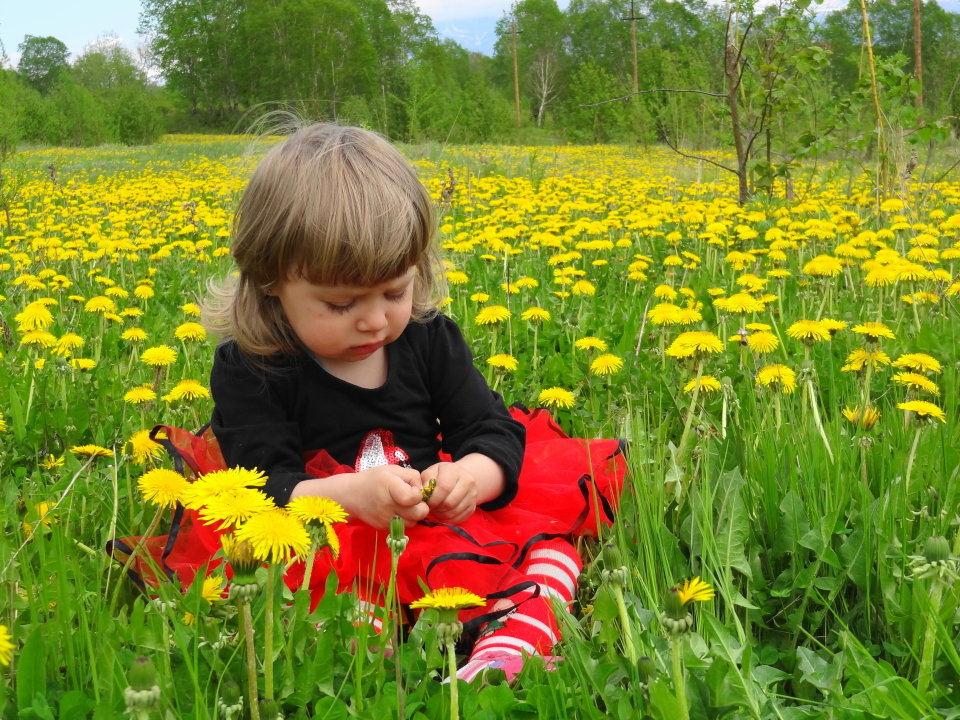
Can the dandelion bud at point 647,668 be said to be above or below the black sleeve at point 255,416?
below

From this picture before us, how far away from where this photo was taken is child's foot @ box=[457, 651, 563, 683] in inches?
50.5

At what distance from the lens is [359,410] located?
6.12 ft

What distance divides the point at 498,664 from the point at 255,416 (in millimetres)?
748

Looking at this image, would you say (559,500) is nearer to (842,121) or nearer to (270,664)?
(270,664)

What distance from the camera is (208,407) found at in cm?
260

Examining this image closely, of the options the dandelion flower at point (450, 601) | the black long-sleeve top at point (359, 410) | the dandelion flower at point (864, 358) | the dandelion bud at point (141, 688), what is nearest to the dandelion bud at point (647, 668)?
the dandelion flower at point (450, 601)

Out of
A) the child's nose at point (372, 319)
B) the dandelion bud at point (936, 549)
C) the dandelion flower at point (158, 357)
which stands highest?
the child's nose at point (372, 319)

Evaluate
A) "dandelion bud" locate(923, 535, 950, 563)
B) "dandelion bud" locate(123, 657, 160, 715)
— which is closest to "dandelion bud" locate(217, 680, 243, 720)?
"dandelion bud" locate(123, 657, 160, 715)

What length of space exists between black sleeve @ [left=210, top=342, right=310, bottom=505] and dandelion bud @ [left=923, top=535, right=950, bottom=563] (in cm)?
109

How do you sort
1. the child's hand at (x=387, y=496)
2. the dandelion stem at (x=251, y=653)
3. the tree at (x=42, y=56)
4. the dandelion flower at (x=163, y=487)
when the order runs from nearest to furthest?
1. the dandelion stem at (x=251, y=653)
2. the dandelion flower at (x=163, y=487)
3. the child's hand at (x=387, y=496)
4. the tree at (x=42, y=56)

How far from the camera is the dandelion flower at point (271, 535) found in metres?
0.82

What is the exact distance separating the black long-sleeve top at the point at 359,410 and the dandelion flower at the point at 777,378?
21.4 inches

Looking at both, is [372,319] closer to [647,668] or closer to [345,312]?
[345,312]

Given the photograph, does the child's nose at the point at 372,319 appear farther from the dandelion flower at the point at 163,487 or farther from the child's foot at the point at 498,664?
the child's foot at the point at 498,664
